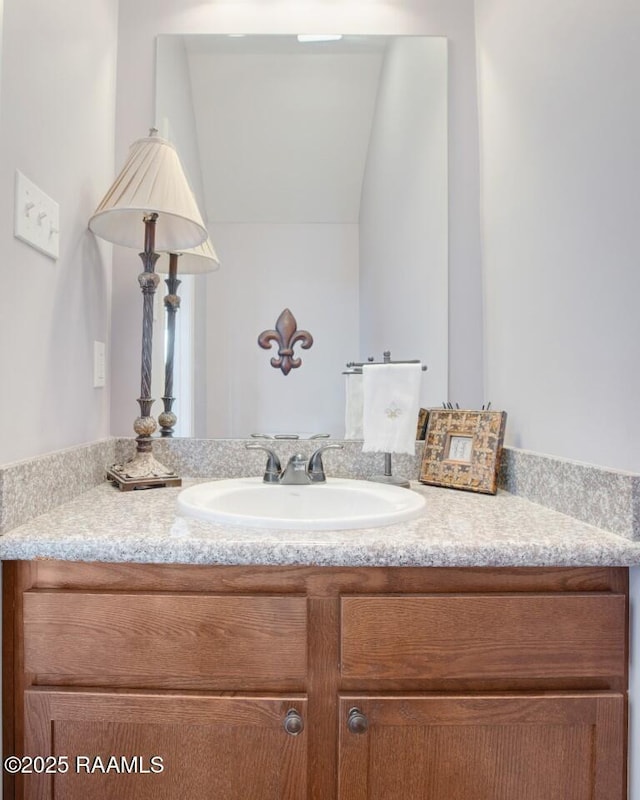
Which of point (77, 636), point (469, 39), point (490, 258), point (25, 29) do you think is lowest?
point (77, 636)

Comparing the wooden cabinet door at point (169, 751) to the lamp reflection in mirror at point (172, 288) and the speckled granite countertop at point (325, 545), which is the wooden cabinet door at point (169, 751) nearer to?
the speckled granite countertop at point (325, 545)

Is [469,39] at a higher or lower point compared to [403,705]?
higher

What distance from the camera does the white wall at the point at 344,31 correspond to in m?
1.34

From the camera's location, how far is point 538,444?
105 centimetres

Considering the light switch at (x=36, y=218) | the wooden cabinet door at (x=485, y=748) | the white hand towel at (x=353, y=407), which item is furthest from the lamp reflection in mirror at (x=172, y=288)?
the wooden cabinet door at (x=485, y=748)

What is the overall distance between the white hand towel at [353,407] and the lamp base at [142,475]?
481 mm

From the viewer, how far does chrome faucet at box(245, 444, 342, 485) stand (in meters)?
1.14

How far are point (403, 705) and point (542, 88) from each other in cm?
126

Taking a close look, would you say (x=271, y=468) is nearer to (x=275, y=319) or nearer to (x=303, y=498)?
(x=303, y=498)

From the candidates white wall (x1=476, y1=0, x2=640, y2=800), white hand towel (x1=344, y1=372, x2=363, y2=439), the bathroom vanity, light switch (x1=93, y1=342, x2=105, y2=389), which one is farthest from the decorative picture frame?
light switch (x1=93, y1=342, x2=105, y2=389)

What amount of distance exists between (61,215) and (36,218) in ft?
0.40

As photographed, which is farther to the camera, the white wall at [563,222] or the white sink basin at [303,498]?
the white sink basin at [303,498]

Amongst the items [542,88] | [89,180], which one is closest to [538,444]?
[542,88]

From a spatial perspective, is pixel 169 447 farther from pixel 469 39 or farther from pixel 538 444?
pixel 469 39
